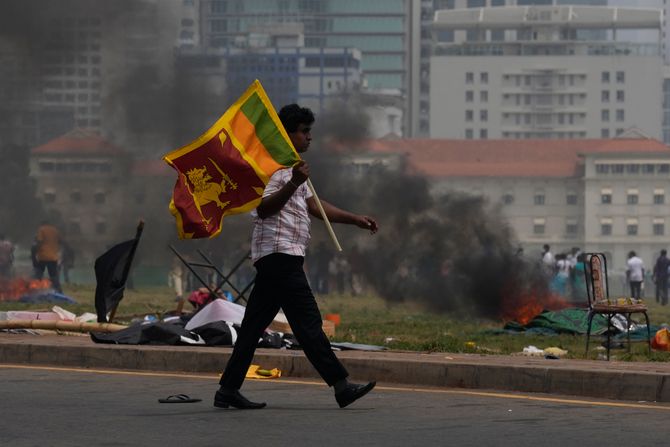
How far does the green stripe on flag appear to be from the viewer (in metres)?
8.58

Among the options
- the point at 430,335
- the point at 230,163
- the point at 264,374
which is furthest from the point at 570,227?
the point at 230,163

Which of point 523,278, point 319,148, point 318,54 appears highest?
point 318,54

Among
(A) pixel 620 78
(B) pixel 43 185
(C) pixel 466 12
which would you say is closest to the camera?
(B) pixel 43 185

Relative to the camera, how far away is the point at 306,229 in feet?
27.9

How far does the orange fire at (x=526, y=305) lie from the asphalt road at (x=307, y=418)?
15171 millimetres

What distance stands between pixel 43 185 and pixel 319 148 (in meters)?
11.8

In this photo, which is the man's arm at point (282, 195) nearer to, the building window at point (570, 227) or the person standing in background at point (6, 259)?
the person standing in background at point (6, 259)

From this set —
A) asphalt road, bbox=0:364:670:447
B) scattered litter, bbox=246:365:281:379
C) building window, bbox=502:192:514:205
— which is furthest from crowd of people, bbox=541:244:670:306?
building window, bbox=502:192:514:205

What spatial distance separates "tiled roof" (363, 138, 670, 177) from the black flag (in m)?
116

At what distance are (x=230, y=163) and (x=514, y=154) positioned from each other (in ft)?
426

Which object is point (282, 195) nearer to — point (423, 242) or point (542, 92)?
point (423, 242)

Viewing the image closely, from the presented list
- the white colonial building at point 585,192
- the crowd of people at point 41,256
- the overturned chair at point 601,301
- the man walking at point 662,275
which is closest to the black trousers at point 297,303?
the overturned chair at point 601,301

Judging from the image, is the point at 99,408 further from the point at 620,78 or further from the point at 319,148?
the point at 620,78

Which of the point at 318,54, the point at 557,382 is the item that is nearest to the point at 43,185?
the point at 557,382
